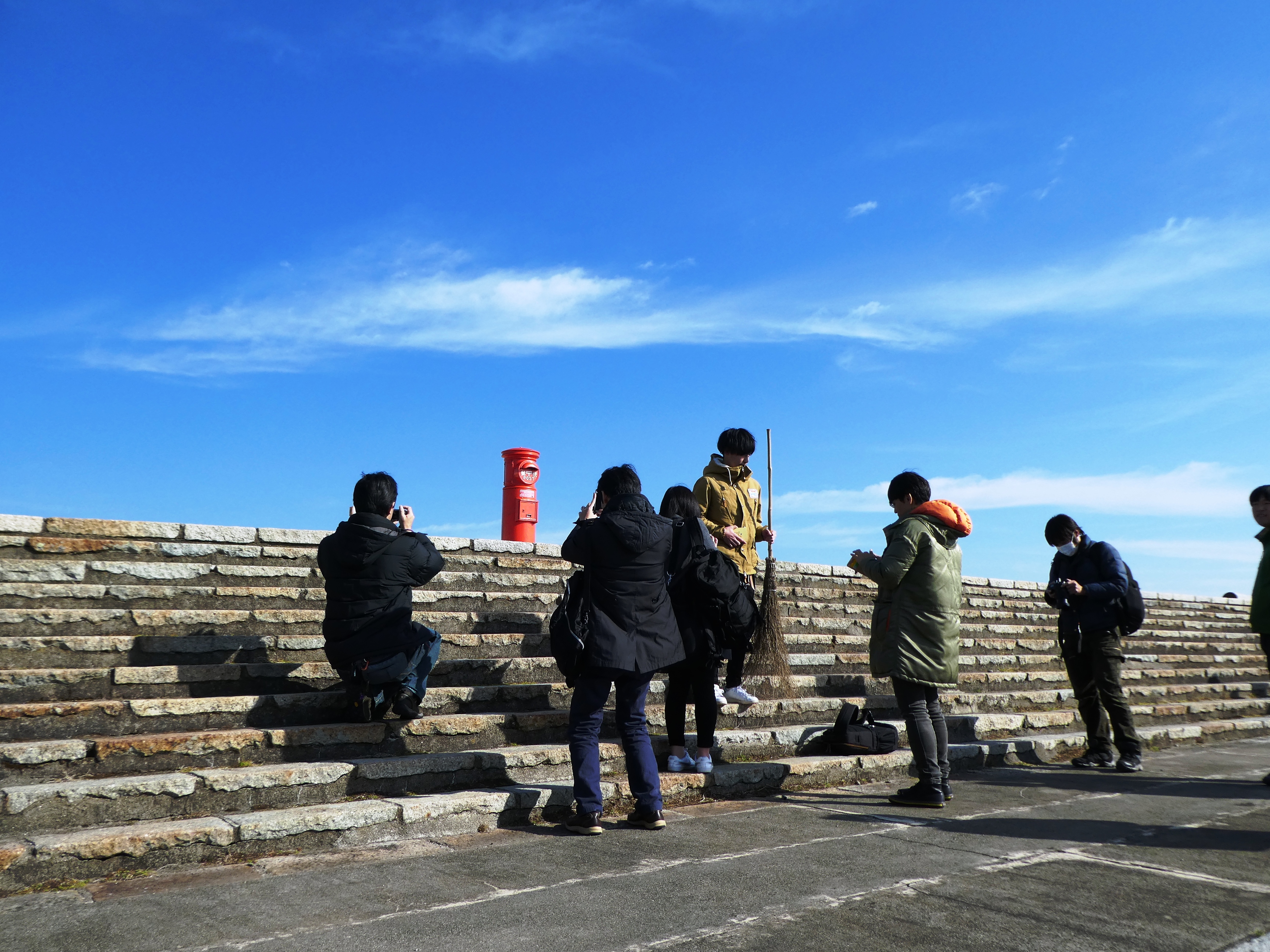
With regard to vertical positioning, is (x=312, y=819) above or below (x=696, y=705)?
below

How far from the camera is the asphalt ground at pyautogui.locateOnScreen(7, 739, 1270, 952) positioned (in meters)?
2.81

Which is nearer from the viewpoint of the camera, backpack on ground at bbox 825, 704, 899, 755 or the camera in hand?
backpack on ground at bbox 825, 704, 899, 755

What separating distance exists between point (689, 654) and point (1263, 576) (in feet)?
12.9

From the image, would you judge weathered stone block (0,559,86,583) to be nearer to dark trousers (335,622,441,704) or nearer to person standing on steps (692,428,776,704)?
dark trousers (335,622,441,704)

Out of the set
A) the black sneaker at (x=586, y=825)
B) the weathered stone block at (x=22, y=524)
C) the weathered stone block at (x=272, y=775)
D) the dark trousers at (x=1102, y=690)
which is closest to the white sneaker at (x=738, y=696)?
the black sneaker at (x=586, y=825)

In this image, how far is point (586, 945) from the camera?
2725 mm

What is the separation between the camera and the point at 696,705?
5.11 m

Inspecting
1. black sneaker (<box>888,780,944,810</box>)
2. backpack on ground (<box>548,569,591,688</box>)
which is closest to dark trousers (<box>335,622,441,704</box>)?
backpack on ground (<box>548,569,591,688</box>)

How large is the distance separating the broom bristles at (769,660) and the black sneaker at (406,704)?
258cm

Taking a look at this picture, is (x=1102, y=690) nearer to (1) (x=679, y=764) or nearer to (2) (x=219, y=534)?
(1) (x=679, y=764)

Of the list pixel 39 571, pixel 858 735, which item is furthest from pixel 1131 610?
pixel 39 571

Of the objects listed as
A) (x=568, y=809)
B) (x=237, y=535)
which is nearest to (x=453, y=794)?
(x=568, y=809)

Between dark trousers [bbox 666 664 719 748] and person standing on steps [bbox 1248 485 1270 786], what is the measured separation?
3606 mm

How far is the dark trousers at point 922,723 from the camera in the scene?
482 centimetres
